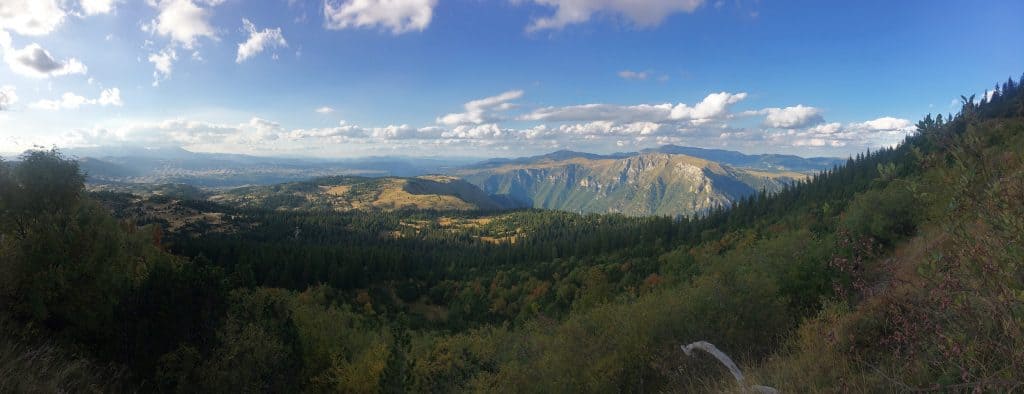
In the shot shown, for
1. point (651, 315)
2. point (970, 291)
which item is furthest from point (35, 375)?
point (651, 315)

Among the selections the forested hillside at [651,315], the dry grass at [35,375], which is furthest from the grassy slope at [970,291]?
the dry grass at [35,375]

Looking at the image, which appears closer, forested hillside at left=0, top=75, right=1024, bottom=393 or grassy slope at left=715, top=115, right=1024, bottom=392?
grassy slope at left=715, top=115, right=1024, bottom=392

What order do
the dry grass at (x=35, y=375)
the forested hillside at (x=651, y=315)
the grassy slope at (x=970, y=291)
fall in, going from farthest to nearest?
the dry grass at (x=35, y=375), the forested hillside at (x=651, y=315), the grassy slope at (x=970, y=291)

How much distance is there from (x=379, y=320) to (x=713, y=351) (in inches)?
3263

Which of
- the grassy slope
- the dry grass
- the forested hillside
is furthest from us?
the dry grass

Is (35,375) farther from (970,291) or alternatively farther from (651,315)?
(651,315)

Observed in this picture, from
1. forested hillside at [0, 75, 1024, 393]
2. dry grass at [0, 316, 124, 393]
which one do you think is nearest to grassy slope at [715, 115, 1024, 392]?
forested hillside at [0, 75, 1024, 393]

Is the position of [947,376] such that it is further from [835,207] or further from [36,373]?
[835,207]

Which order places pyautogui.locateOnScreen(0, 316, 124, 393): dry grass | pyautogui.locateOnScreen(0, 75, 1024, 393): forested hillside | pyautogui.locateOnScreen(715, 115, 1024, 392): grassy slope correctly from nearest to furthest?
1. pyautogui.locateOnScreen(715, 115, 1024, 392): grassy slope
2. pyautogui.locateOnScreen(0, 75, 1024, 393): forested hillside
3. pyautogui.locateOnScreen(0, 316, 124, 393): dry grass

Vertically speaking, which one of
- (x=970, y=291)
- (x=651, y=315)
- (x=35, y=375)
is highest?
(x=970, y=291)

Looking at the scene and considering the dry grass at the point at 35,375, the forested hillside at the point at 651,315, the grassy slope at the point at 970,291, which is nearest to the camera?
the grassy slope at the point at 970,291

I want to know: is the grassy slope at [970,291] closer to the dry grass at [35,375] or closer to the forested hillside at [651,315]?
the forested hillside at [651,315]

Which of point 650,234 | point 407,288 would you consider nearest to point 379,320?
point 407,288

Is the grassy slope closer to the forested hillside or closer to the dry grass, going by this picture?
the forested hillside
